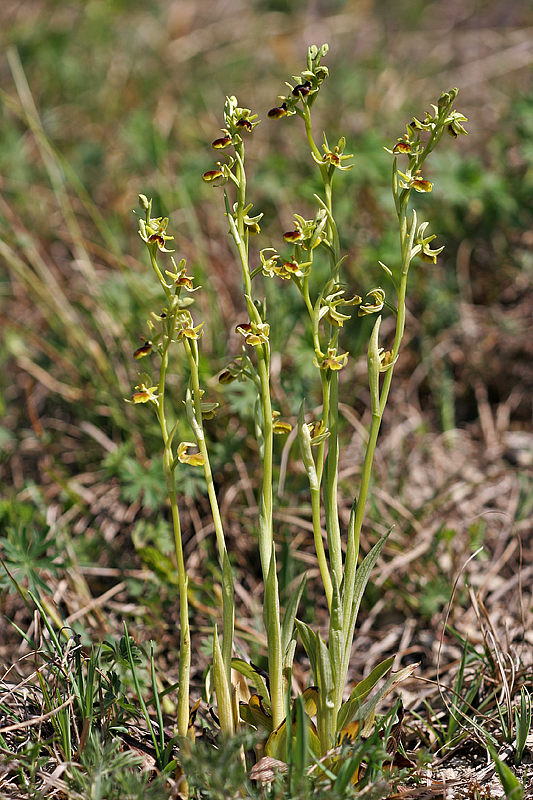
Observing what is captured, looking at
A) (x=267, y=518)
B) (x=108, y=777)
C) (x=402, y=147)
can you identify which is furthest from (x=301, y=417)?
(x=108, y=777)

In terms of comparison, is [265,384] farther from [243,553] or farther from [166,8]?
[166,8]

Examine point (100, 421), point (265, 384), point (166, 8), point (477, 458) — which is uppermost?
point (166, 8)

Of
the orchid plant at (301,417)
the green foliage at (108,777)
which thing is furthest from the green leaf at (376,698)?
the green foliage at (108,777)

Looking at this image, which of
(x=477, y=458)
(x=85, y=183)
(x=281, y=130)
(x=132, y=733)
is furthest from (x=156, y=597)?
(x=281, y=130)

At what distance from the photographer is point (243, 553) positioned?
8.68ft

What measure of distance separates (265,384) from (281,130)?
134 inches

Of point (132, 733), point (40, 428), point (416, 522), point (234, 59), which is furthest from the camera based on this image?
point (234, 59)

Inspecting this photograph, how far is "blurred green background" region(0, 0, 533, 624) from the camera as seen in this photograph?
2.92 metres

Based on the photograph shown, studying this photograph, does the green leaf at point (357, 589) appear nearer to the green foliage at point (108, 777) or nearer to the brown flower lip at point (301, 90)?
the green foliage at point (108, 777)

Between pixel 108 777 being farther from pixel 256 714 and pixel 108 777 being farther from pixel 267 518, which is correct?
pixel 267 518

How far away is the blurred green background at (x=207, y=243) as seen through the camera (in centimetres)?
292

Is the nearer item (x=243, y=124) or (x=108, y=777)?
(x=243, y=124)

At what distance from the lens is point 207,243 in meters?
3.92

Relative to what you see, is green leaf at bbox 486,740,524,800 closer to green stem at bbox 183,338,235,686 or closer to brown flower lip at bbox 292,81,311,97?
green stem at bbox 183,338,235,686
